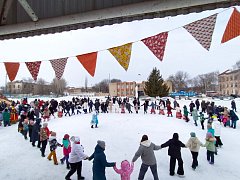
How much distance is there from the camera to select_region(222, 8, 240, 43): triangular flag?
5848 mm

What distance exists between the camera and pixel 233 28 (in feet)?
19.8

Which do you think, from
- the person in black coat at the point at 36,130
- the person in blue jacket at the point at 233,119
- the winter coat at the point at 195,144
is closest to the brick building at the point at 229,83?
the person in blue jacket at the point at 233,119

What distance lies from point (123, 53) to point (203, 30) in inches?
122

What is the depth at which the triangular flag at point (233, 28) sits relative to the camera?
5848 millimetres

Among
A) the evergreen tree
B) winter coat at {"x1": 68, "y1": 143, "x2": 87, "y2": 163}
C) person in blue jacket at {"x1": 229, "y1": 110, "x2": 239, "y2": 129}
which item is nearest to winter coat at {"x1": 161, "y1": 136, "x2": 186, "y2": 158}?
winter coat at {"x1": 68, "y1": 143, "x2": 87, "y2": 163}

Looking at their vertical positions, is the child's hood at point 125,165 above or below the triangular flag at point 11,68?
below

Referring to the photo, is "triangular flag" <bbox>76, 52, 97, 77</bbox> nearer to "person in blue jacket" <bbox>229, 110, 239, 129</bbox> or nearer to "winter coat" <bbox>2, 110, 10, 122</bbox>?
"winter coat" <bbox>2, 110, 10, 122</bbox>

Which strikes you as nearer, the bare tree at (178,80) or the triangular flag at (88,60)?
the triangular flag at (88,60)

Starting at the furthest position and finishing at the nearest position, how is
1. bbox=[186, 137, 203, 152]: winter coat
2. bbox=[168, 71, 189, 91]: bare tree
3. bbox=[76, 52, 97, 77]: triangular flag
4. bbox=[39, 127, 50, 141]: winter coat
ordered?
bbox=[168, 71, 189, 91]: bare tree
bbox=[76, 52, 97, 77]: triangular flag
bbox=[39, 127, 50, 141]: winter coat
bbox=[186, 137, 203, 152]: winter coat

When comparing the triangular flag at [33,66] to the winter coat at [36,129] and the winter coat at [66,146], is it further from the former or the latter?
the winter coat at [66,146]

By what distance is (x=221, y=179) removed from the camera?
6395 mm

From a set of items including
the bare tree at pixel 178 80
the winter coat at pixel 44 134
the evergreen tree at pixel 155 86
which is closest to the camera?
the winter coat at pixel 44 134

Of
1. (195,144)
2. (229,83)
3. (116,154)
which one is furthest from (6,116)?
(229,83)

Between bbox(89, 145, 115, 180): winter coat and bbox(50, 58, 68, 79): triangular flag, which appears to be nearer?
bbox(89, 145, 115, 180): winter coat
